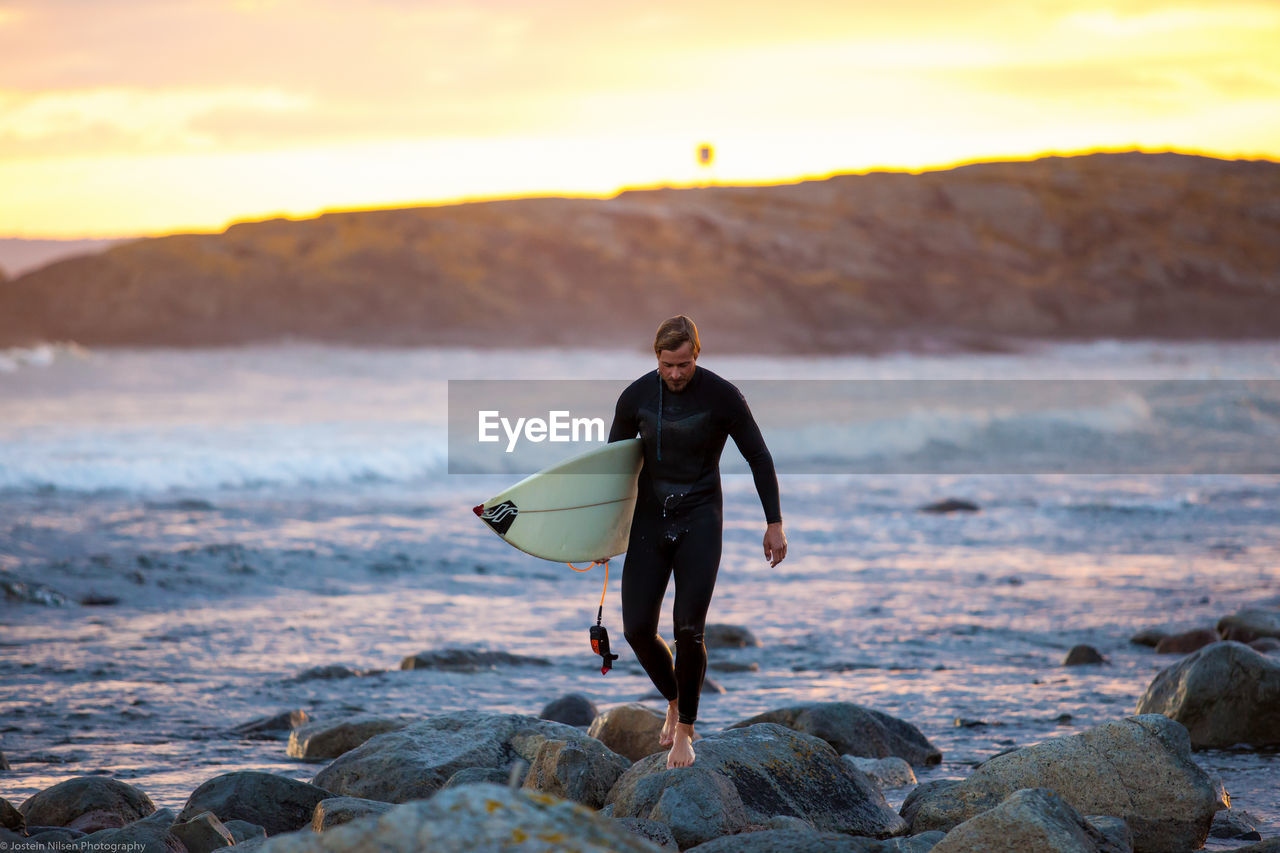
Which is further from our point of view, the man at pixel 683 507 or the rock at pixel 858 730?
the rock at pixel 858 730

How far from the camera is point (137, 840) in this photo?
4508mm

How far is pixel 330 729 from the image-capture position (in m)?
6.51

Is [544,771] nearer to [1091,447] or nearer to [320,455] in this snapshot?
[320,455]

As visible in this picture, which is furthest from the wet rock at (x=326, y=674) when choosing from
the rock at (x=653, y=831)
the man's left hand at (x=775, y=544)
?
the rock at (x=653, y=831)

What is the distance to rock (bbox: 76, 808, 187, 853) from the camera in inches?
176

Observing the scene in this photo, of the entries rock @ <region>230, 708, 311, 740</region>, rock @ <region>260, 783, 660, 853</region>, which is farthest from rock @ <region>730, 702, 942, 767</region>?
rock @ <region>260, 783, 660, 853</region>

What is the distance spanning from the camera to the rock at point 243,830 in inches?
189

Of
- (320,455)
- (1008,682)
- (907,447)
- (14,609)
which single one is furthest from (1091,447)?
(14,609)

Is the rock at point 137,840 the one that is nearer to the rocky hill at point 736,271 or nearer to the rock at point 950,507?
the rock at point 950,507

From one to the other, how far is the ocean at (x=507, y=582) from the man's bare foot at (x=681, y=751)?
1.87m

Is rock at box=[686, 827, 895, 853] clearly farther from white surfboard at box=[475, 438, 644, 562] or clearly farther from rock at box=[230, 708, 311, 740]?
rock at box=[230, 708, 311, 740]

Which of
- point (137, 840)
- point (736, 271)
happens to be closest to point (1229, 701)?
point (137, 840)

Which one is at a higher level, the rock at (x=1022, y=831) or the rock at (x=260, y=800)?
the rock at (x=1022, y=831)

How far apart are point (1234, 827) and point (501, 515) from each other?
3456 millimetres
